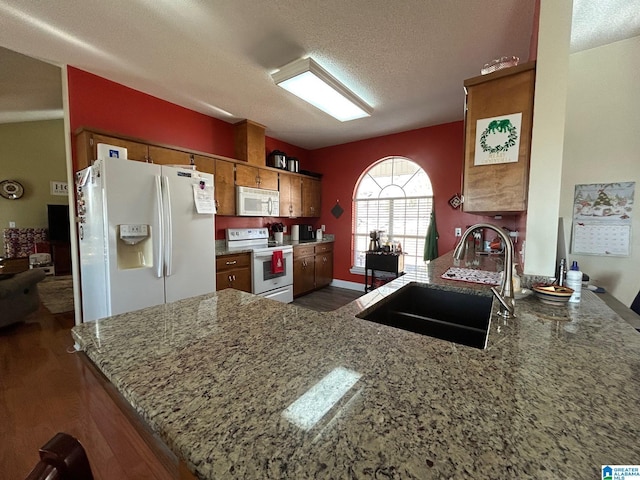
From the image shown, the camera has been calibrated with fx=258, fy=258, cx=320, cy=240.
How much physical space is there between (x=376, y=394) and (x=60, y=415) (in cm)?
237

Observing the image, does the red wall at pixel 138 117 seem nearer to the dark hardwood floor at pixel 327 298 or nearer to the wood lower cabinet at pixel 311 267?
the wood lower cabinet at pixel 311 267

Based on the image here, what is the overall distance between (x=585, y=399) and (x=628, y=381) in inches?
7.1

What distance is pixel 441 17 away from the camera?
177cm

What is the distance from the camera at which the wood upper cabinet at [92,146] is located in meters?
2.31

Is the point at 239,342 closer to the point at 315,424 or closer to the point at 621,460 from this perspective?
the point at 315,424

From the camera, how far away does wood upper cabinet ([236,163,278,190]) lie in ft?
11.8

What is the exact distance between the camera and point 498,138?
1.39 m

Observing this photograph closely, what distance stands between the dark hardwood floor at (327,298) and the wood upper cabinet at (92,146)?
8.98ft

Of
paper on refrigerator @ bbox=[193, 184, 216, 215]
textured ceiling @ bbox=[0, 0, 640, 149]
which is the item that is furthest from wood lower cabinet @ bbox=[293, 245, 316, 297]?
textured ceiling @ bbox=[0, 0, 640, 149]

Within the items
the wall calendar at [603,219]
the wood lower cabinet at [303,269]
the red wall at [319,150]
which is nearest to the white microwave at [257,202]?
the red wall at [319,150]

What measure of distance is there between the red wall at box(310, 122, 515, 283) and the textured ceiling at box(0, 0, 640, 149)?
989mm

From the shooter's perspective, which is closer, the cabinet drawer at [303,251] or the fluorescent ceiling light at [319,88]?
the fluorescent ceiling light at [319,88]

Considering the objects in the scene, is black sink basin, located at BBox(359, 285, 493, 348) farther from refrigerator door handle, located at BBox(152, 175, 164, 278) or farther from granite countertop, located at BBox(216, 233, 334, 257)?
granite countertop, located at BBox(216, 233, 334, 257)

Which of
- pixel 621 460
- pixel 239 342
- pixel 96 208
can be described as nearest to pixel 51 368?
pixel 96 208
